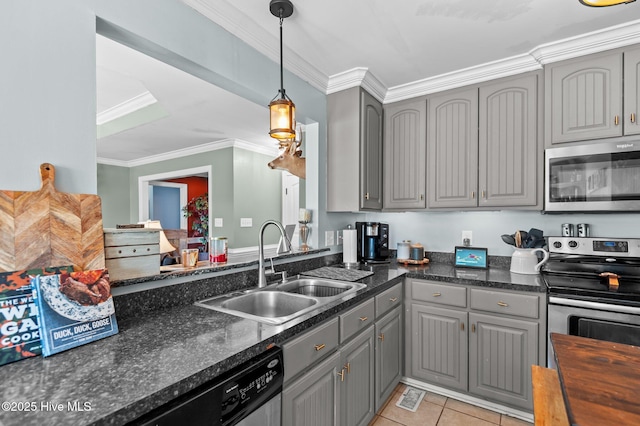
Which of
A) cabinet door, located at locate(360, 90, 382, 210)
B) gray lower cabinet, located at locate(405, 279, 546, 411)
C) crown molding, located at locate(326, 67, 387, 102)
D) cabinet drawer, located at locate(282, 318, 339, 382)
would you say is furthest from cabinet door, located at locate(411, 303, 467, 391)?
crown molding, located at locate(326, 67, 387, 102)

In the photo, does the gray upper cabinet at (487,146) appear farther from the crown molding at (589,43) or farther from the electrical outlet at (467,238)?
the electrical outlet at (467,238)

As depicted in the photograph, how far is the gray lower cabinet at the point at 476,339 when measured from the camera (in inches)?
75.2

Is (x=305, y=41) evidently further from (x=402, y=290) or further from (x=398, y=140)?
(x=402, y=290)

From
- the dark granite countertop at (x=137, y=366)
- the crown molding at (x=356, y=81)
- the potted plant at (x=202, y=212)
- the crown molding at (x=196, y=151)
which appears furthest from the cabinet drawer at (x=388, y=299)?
the potted plant at (x=202, y=212)

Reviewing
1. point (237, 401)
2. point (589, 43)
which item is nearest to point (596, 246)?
point (589, 43)

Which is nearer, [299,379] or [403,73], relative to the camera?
[299,379]

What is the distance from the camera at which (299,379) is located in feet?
4.07

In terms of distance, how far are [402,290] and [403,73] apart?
1.70 meters

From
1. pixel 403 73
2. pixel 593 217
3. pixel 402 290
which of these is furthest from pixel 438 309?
pixel 403 73

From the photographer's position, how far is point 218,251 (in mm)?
1801

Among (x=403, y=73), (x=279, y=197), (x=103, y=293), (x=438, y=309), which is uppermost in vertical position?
(x=403, y=73)

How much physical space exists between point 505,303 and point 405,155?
4.51ft

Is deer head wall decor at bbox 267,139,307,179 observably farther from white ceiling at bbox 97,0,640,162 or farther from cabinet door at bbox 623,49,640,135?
cabinet door at bbox 623,49,640,135

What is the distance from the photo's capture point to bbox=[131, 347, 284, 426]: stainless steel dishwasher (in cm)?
79
